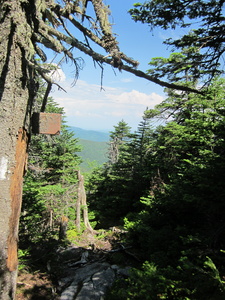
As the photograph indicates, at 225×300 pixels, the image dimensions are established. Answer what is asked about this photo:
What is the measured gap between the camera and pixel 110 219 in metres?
20.8

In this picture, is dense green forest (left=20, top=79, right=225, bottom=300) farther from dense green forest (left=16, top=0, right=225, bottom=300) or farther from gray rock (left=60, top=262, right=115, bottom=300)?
gray rock (left=60, top=262, right=115, bottom=300)

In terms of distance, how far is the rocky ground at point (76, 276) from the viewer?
5.64 metres

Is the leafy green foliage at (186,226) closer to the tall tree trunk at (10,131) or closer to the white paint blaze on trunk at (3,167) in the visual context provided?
the tall tree trunk at (10,131)

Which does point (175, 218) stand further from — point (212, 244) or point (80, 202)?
point (80, 202)

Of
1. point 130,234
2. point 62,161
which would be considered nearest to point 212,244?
point 130,234

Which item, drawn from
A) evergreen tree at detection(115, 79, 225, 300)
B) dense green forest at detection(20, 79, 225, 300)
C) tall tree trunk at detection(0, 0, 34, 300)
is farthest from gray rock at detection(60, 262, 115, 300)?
tall tree trunk at detection(0, 0, 34, 300)

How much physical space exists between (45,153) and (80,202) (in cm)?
546

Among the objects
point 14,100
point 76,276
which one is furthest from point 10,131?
point 76,276

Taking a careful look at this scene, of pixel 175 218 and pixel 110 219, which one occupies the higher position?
pixel 175 218

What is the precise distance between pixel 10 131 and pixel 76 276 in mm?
7003

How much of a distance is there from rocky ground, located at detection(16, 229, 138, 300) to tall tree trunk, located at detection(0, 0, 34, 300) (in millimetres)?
4011

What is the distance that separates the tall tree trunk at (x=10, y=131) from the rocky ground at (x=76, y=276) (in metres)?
4.01

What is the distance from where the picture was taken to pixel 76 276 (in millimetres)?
7148

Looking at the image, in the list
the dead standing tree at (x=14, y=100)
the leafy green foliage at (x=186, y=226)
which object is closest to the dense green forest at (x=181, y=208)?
the leafy green foliage at (x=186, y=226)
